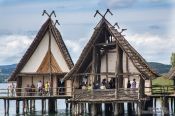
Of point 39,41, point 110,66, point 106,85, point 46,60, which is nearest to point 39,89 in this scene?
point 46,60


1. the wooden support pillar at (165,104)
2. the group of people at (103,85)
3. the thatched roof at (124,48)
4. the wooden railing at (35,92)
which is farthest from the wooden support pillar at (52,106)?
the wooden support pillar at (165,104)

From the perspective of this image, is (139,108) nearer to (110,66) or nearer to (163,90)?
(110,66)

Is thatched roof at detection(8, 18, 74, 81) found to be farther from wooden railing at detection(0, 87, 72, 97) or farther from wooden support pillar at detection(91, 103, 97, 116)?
wooden support pillar at detection(91, 103, 97, 116)

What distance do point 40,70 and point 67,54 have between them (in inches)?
131

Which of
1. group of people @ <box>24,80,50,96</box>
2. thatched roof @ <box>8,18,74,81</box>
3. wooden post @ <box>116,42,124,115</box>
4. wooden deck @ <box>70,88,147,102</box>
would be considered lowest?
wooden deck @ <box>70,88,147,102</box>

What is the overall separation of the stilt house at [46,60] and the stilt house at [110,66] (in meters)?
5.90

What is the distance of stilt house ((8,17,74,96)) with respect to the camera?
2272 inches

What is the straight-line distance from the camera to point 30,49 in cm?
5794

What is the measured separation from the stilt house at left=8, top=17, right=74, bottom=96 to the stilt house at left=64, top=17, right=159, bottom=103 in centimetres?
590

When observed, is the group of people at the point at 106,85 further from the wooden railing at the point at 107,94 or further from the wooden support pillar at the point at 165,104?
the wooden support pillar at the point at 165,104

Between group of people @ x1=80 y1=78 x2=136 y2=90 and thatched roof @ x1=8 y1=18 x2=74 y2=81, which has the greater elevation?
thatched roof @ x1=8 y1=18 x2=74 y2=81

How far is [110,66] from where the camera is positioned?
5119cm

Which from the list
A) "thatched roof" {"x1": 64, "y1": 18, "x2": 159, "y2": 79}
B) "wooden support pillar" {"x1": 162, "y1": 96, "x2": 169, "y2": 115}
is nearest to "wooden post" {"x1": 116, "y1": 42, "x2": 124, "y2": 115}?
"thatched roof" {"x1": 64, "y1": 18, "x2": 159, "y2": 79}

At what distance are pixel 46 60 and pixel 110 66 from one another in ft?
29.8
